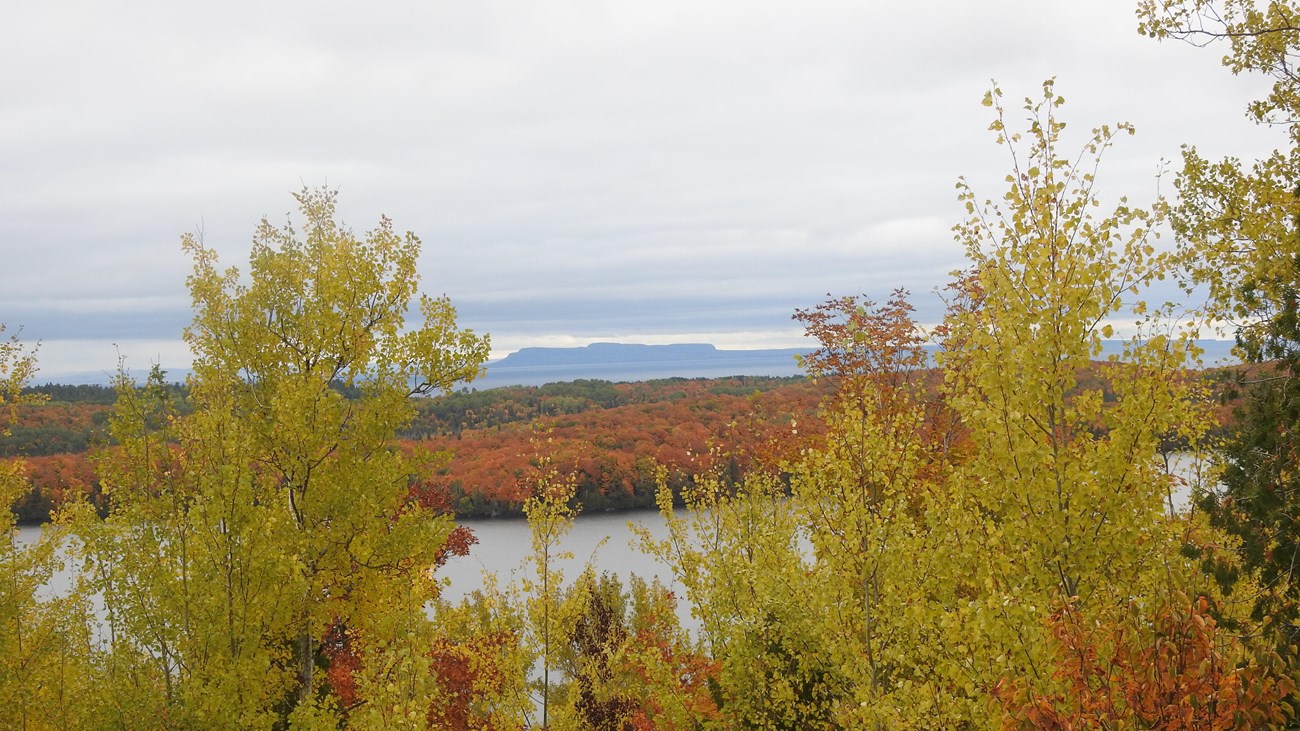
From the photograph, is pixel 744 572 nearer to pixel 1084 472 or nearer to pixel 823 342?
pixel 1084 472

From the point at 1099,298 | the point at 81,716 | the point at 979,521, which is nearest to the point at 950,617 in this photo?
the point at 979,521

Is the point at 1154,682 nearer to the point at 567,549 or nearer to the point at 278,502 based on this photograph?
the point at 278,502

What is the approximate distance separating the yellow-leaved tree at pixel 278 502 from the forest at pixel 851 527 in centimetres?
5

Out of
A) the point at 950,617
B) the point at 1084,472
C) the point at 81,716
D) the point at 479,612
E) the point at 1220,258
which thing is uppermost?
the point at 1220,258

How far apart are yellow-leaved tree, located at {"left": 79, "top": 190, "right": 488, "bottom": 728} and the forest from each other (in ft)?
0.17

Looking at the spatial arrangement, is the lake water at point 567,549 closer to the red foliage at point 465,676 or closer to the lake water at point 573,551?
the lake water at point 573,551

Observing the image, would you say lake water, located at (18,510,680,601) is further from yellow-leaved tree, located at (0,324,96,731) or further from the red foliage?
yellow-leaved tree, located at (0,324,96,731)

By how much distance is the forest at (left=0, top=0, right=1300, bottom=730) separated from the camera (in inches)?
270

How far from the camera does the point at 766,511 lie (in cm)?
1922

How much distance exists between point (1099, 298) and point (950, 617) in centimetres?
290

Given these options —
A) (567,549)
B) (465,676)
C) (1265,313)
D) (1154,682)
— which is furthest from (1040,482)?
(567,549)

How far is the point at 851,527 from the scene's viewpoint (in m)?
9.46

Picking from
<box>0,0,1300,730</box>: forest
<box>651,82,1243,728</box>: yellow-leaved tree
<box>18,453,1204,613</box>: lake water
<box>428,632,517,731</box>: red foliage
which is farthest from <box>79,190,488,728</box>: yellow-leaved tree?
<box>18,453,1204,613</box>: lake water

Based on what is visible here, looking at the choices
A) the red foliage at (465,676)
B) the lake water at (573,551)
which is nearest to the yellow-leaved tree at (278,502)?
the red foliage at (465,676)
